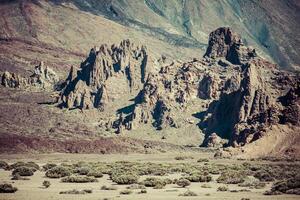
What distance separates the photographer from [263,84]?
446 feet

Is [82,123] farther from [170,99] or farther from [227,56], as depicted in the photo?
[227,56]

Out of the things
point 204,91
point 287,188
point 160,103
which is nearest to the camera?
point 287,188

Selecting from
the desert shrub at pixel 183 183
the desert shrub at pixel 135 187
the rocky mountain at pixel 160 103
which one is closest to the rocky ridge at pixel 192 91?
the rocky mountain at pixel 160 103

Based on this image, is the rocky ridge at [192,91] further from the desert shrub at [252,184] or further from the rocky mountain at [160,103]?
the desert shrub at [252,184]

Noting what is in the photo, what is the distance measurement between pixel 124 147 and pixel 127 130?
24.5 meters

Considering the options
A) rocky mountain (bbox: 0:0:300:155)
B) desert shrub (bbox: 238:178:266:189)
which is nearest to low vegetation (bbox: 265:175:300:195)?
desert shrub (bbox: 238:178:266:189)

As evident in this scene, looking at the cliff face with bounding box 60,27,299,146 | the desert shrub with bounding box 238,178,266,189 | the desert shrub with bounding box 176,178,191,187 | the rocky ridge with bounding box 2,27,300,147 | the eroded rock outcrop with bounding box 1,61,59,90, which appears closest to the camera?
the desert shrub with bounding box 238,178,266,189

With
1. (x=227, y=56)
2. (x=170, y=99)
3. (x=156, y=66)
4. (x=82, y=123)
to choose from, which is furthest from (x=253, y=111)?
(x=156, y=66)

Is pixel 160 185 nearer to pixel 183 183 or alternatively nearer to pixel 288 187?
pixel 183 183

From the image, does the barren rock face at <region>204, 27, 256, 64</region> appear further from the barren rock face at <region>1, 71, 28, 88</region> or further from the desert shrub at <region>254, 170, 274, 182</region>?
the desert shrub at <region>254, 170, 274, 182</region>

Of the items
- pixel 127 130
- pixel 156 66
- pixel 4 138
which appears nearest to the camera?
pixel 4 138

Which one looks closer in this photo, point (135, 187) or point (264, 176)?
point (135, 187)

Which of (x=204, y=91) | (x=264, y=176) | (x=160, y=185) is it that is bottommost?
(x=160, y=185)

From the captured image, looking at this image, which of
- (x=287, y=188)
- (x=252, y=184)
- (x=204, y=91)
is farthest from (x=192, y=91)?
(x=287, y=188)
